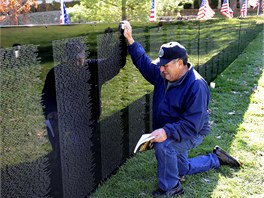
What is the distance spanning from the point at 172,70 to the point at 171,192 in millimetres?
1146

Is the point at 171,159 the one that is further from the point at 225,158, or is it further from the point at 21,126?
the point at 21,126

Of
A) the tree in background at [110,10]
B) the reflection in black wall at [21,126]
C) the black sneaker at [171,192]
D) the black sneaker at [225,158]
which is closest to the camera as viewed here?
the reflection in black wall at [21,126]

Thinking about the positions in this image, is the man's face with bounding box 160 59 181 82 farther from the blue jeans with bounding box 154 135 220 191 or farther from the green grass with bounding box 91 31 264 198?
the green grass with bounding box 91 31 264 198

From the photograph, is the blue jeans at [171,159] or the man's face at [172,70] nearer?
the man's face at [172,70]

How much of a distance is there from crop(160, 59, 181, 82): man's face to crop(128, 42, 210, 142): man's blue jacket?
5cm

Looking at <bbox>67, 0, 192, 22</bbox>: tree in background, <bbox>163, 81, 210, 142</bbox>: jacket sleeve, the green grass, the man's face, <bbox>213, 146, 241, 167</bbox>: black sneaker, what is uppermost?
<bbox>67, 0, 192, 22</bbox>: tree in background

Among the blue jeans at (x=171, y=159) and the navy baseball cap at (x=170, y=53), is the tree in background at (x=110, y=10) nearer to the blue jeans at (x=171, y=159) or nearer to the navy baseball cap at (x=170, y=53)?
the blue jeans at (x=171, y=159)

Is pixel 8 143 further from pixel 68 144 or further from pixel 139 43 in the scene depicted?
pixel 139 43

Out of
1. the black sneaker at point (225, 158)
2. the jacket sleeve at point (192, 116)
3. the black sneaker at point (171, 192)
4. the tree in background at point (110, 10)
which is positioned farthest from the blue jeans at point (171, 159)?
the tree in background at point (110, 10)

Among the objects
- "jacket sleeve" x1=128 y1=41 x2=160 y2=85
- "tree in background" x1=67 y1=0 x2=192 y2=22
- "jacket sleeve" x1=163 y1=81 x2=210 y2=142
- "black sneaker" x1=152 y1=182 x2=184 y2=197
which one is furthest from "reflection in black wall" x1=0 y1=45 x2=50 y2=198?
"tree in background" x1=67 y1=0 x2=192 y2=22

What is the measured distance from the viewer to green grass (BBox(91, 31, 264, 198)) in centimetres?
372

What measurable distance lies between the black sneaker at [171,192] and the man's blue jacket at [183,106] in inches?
21.6

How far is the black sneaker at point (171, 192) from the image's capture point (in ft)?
11.5

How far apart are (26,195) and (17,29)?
1.12m
